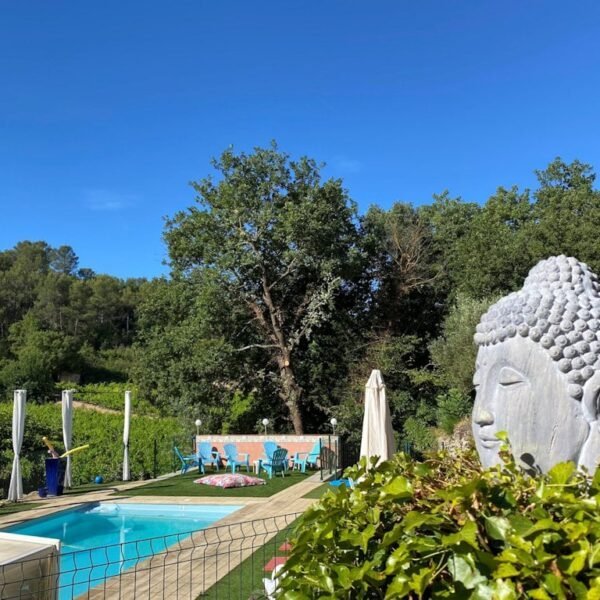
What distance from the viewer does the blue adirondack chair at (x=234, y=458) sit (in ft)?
53.1

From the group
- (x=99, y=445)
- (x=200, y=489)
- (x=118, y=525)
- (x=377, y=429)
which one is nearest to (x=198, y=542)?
(x=377, y=429)

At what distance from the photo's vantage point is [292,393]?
2106 cm

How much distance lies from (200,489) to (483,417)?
1145 centimetres

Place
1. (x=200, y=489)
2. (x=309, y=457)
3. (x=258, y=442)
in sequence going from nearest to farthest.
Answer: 1. (x=200, y=489)
2. (x=309, y=457)
3. (x=258, y=442)

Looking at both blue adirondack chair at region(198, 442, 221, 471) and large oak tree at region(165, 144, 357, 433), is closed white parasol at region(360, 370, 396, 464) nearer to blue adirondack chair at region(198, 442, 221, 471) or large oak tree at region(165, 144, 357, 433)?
blue adirondack chair at region(198, 442, 221, 471)

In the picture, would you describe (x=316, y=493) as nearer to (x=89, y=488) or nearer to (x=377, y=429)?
(x=377, y=429)

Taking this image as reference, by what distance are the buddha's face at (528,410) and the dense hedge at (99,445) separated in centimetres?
1311

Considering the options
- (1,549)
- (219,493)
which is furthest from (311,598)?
(219,493)

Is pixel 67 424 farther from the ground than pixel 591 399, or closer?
closer

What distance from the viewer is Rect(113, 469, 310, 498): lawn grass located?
1288cm

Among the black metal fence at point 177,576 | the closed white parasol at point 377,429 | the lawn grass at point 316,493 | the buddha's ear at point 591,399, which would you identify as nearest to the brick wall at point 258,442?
the lawn grass at point 316,493

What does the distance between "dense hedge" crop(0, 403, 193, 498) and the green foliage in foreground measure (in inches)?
537

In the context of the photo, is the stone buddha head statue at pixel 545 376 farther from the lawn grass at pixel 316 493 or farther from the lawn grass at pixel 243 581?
the lawn grass at pixel 316 493

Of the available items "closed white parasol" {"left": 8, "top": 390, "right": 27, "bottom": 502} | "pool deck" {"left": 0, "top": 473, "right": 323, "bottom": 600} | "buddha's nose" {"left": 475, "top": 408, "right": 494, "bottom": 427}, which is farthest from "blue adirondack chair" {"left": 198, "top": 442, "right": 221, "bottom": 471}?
"buddha's nose" {"left": 475, "top": 408, "right": 494, "bottom": 427}
